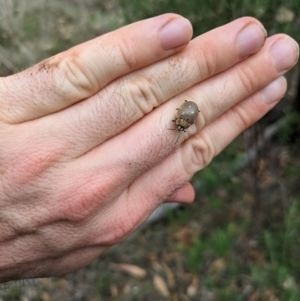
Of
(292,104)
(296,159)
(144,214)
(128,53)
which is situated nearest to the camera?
(128,53)

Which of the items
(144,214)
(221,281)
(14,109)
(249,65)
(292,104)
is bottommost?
(221,281)

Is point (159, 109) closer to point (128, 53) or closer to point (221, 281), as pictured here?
point (128, 53)

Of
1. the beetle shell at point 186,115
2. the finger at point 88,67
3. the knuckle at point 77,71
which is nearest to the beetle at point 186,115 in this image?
the beetle shell at point 186,115

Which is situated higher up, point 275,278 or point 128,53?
point 128,53

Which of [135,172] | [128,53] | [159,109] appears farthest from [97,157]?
[128,53]

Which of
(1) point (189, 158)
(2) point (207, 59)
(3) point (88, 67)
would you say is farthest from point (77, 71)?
(1) point (189, 158)

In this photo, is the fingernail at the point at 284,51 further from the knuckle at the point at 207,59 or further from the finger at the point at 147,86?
the knuckle at the point at 207,59

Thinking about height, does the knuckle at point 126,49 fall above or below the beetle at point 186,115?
above
